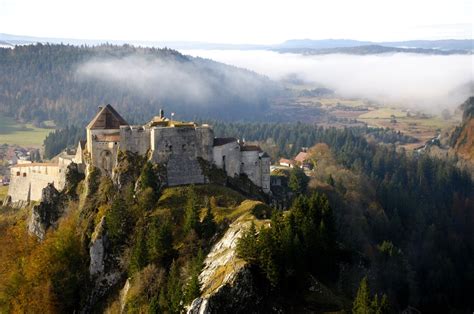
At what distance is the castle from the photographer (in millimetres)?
70688

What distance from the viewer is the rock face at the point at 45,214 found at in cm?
7425

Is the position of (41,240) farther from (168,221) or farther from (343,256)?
(343,256)

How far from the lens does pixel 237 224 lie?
58906 millimetres

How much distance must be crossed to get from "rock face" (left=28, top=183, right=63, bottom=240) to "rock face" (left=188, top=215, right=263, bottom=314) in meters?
27.2

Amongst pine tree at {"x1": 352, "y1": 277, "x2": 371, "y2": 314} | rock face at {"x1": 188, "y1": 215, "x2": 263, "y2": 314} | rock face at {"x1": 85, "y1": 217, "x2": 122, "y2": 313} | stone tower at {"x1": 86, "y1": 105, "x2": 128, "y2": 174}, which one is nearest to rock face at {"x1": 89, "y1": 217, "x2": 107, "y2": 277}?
rock face at {"x1": 85, "y1": 217, "x2": 122, "y2": 313}

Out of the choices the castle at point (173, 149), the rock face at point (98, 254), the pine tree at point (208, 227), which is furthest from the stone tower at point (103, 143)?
the pine tree at point (208, 227)

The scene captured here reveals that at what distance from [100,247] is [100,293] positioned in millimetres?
4385

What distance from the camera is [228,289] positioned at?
4909 cm

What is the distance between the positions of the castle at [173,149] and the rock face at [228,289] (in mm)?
19262

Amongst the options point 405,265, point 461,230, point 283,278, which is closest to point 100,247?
point 283,278

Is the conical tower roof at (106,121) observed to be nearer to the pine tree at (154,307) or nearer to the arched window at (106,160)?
the arched window at (106,160)

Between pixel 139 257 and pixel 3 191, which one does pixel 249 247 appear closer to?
pixel 139 257

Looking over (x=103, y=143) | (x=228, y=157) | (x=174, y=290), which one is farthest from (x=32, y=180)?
(x=174, y=290)

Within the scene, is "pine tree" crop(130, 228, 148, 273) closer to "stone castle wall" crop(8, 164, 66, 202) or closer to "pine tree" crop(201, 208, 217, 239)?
"pine tree" crop(201, 208, 217, 239)
